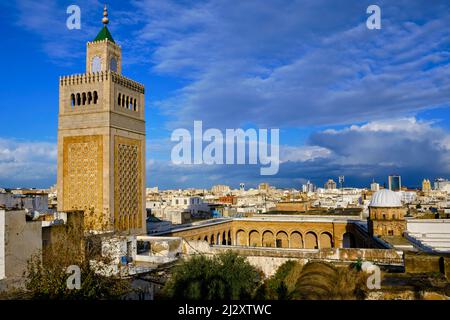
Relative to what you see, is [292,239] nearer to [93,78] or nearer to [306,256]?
[306,256]

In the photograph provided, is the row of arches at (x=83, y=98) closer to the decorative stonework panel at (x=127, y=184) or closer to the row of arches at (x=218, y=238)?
the decorative stonework panel at (x=127, y=184)

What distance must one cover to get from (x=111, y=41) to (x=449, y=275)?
14.7 meters

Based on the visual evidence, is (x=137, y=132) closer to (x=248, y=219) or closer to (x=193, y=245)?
(x=193, y=245)

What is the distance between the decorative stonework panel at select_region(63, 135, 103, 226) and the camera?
16719 mm

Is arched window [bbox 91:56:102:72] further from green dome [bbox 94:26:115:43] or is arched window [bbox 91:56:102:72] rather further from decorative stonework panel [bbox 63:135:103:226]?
decorative stonework panel [bbox 63:135:103:226]

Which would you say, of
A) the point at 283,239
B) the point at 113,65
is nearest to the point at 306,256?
the point at 113,65

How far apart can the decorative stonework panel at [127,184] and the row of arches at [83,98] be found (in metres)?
1.77

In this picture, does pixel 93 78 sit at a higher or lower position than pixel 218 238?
higher

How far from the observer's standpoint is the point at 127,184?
17.9 m

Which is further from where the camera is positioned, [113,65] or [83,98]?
[113,65]

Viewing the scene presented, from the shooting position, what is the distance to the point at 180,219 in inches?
1319

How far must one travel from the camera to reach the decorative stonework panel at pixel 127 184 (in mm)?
17172

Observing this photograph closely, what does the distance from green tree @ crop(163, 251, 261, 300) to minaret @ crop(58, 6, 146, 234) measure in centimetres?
724

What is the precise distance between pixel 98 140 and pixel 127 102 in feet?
7.18
